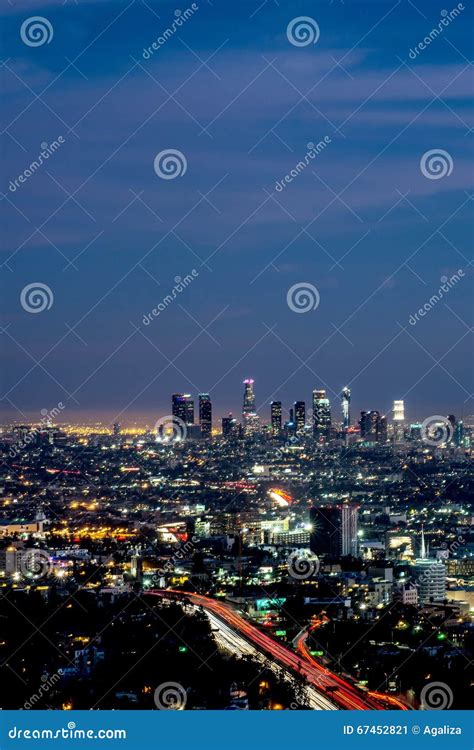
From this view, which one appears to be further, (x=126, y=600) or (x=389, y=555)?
(x=389, y=555)

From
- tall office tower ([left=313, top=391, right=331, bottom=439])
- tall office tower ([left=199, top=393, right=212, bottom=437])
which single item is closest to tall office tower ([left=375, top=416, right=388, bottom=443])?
tall office tower ([left=313, top=391, right=331, bottom=439])

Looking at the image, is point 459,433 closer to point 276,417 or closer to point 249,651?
point 276,417

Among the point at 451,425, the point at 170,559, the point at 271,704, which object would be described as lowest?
the point at 271,704

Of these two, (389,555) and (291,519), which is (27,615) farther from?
(291,519)

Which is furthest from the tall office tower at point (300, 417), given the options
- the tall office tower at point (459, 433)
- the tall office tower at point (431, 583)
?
the tall office tower at point (431, 583)

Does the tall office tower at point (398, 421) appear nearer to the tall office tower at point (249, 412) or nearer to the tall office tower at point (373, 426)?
the tall office tower at point (373, 426)

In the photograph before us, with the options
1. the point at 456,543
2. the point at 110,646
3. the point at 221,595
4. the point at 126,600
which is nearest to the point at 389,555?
the point at 456,543

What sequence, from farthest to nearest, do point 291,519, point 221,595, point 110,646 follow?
point 291,519 < point 221,595 < point 110,646
